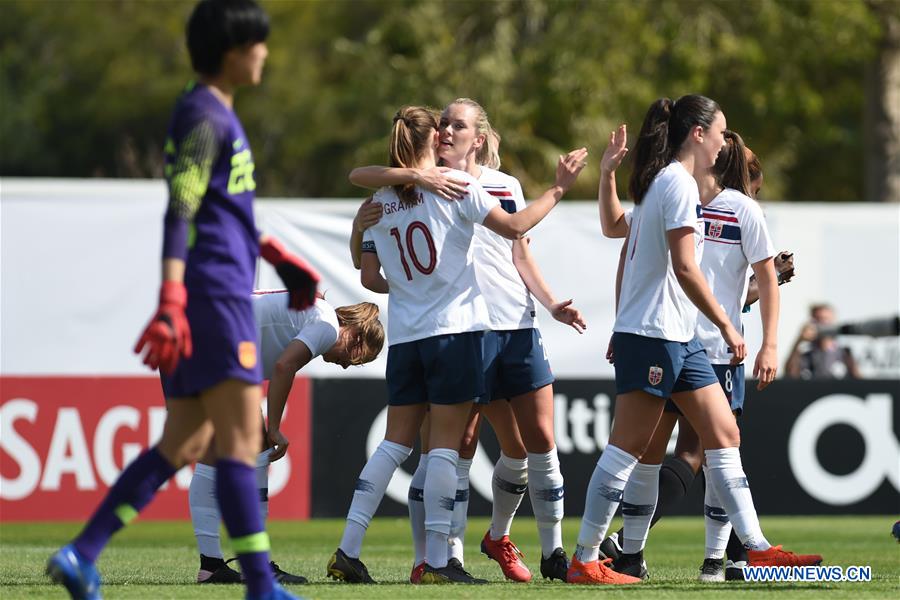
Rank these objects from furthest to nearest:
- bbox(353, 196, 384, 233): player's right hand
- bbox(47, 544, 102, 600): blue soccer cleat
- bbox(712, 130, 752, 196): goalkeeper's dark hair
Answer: bbox(712, 130, 752, 196): goalkeeper's dark hair
bbox(353, 196, 384, 233): player's right hand
bbox(47, 544, 102, 600): blue soccer cleat

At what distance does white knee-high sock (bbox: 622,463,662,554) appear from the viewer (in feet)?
24.4

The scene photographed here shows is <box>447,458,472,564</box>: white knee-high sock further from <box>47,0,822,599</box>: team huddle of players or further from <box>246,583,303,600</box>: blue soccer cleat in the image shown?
<box>246,583,303,600</box>: blue soccer cleat

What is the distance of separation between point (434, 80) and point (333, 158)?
60.2ft

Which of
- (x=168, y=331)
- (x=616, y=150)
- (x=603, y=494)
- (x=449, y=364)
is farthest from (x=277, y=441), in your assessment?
(x=168, y=331)

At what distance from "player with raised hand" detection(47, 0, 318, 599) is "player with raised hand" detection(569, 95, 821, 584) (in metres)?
1.97

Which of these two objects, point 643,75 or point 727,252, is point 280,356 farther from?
point 643,75

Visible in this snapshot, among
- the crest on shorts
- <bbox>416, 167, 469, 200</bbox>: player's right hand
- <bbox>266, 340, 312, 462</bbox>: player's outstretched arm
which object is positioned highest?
<bbox>416, 167, 469, 200</bbox>: player's right hand

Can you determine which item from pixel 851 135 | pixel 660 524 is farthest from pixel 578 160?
pixel 851 135

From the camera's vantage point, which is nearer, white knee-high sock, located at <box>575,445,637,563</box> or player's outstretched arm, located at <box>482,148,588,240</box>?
player's outstretched arm, located at <box>482,148,588,240</box>

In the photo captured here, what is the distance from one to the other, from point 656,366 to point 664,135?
1.05m

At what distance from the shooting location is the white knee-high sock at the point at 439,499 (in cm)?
696

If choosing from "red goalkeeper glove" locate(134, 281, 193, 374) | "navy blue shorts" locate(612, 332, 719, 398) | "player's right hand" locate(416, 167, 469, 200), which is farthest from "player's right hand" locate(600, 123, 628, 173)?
"red goalkeeper glove" locate(134, 281, 193, 374)

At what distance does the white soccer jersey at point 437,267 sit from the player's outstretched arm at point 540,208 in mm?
128

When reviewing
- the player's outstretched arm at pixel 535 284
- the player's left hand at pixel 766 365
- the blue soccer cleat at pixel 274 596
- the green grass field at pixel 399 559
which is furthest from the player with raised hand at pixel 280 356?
the blue soccer cleat at pixel 274 596
